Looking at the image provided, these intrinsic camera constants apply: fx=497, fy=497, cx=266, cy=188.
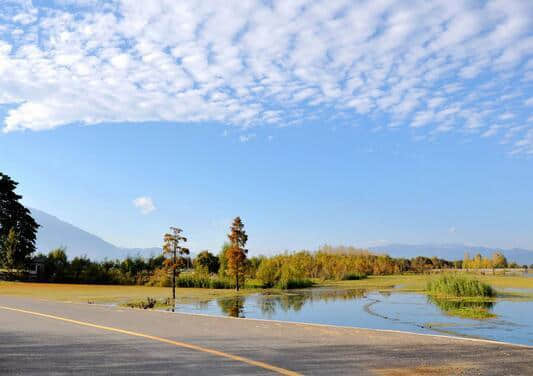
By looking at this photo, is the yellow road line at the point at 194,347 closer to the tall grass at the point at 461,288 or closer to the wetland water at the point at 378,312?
the wetland water at the point at 378,312

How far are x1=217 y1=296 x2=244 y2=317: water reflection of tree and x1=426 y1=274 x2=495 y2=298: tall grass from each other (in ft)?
29.6

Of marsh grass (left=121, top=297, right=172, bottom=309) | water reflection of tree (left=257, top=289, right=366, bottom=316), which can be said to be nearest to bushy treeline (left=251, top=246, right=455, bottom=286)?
water reflection of tree (left=257, top=289, right=366, bottom=316)

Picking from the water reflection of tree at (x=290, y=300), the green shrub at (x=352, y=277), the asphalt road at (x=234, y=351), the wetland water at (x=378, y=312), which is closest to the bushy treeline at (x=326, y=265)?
the green shrub at (x=352, y=277)

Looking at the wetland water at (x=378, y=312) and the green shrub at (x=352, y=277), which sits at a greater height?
the green shrub at (x=352, y=277)

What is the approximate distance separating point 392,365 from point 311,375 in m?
1.40

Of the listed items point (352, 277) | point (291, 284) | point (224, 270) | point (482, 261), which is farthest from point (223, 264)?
point (482, 261)

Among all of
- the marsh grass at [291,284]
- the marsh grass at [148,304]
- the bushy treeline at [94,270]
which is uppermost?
the bushy treeline at [94,270]

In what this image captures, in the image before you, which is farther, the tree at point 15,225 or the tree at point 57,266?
the tree at point 15,225

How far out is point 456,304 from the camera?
18172 millimetres

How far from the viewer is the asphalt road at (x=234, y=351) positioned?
6.64 m

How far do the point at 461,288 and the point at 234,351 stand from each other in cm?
1638

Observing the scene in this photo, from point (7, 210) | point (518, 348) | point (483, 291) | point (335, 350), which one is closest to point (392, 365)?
point (335, 350)

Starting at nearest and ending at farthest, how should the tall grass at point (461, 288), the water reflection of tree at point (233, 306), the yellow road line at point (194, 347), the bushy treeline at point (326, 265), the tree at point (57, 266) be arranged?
the yellow road line at point (194, 347)
the water reflection of tree at point (233, 306)
the tall grass at point (461, 288)
the bushy treeline at point (326, 265)
the tree at point (57, 266)

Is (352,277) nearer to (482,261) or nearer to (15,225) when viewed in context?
(15,225)
